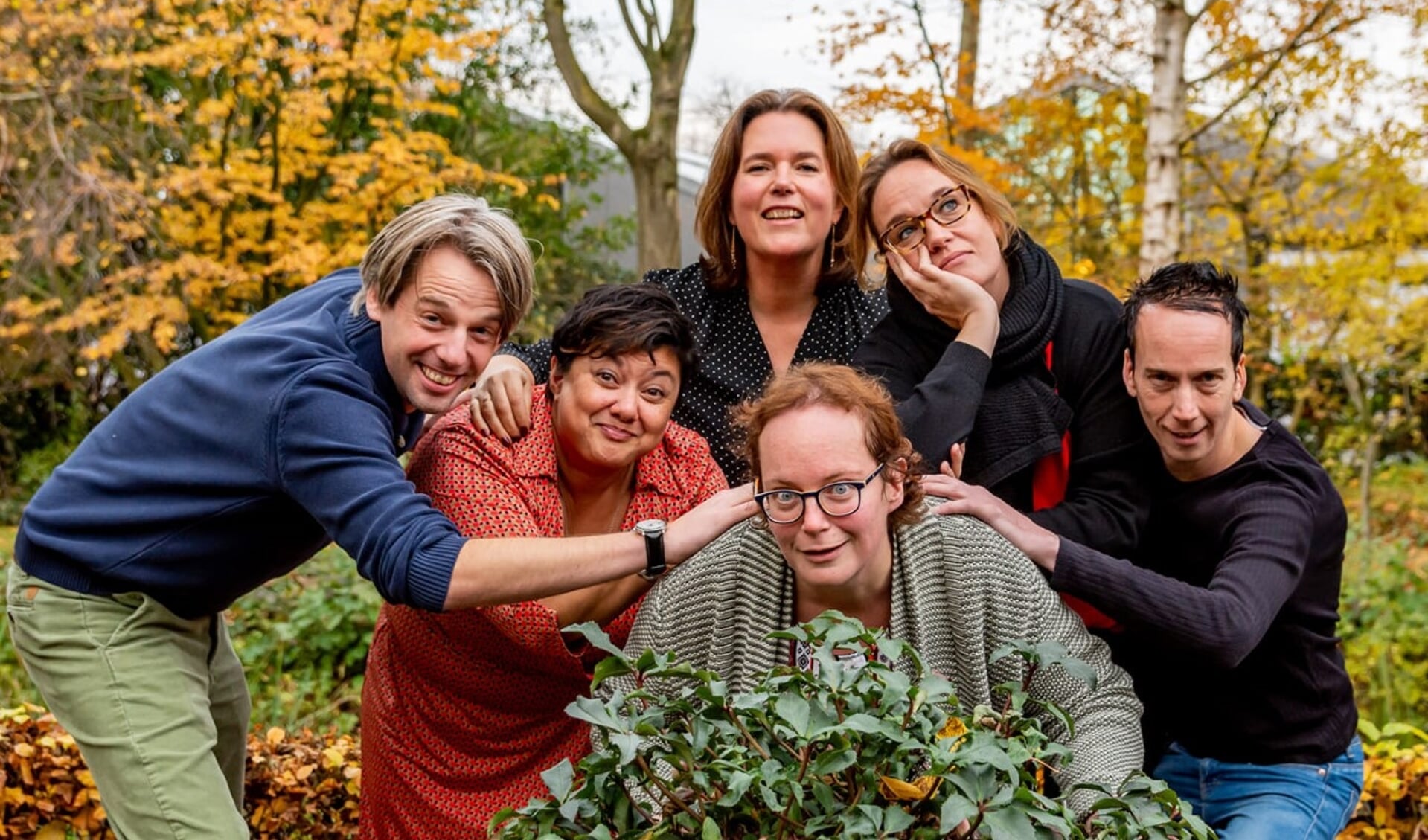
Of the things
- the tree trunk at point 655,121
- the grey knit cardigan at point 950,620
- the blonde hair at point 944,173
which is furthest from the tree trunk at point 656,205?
the grey knit cardigan at point 950,620

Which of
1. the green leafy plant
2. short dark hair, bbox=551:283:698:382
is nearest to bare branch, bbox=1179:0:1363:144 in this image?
short dark hair, bbox=551:283:698:382

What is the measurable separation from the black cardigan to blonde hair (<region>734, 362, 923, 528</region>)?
0.44 ft

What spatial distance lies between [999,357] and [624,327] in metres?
0.80

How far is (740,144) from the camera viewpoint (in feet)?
10.6

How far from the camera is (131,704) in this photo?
2537 millimetres

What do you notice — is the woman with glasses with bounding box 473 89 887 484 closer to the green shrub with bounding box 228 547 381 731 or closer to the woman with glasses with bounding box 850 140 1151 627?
the woman with glasses with bounding box 850 140 1151 627

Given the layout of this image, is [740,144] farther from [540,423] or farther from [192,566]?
[192,566]

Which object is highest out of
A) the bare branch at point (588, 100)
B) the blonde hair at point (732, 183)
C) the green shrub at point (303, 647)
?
the bare branch at point (588, 100)

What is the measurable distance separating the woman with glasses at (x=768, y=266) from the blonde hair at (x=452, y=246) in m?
0.37

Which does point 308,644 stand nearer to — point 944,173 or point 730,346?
point 730,346

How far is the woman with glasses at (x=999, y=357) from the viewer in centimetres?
270

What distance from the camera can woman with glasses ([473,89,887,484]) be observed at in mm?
3174

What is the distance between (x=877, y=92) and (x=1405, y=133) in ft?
11.4

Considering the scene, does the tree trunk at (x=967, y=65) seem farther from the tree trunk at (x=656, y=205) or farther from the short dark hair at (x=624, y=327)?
the short dark hair at (x=624, y=327)
